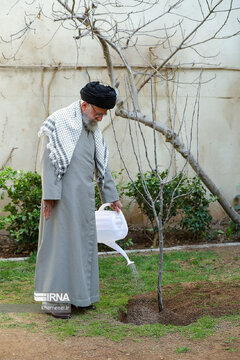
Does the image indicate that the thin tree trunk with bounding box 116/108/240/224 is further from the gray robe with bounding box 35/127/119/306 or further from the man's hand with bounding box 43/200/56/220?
the man's hand with bounding box 43/200/56/220

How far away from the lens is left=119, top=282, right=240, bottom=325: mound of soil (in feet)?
15.4

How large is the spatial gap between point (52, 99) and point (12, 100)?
596 millimetres

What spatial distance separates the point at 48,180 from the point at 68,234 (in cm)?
51

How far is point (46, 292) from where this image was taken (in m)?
4.70

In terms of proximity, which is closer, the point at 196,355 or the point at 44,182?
the point at 196,355

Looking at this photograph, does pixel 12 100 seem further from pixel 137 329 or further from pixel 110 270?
pixel 137 329

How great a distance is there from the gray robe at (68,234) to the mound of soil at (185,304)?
1.62 ft

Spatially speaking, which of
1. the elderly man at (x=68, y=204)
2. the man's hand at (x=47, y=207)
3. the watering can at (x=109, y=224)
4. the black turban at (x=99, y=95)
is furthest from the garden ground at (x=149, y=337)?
the black turban at (x=99, y=95)

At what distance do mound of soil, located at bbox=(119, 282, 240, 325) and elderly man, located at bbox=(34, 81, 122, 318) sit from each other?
0.48 meters

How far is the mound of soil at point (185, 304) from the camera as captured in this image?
469cm

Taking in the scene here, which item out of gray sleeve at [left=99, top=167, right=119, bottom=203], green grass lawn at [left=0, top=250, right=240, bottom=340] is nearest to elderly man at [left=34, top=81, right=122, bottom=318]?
green grass lawn at [left=0, top=250, right=240, bottom=340]

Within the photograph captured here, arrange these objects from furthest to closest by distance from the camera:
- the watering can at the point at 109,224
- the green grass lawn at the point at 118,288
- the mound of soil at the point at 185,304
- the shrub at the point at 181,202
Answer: the shrub at the point at 181,202
the watering can at the point at 109,224
the mound of soil at the point at 185,304
the green grass lawn at the point at 118,288

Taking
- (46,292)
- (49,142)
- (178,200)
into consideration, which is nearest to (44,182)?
(49,142)

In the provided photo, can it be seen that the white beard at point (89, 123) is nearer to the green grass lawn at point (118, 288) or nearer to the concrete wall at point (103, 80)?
the green grass lawn at point (118, 288)
